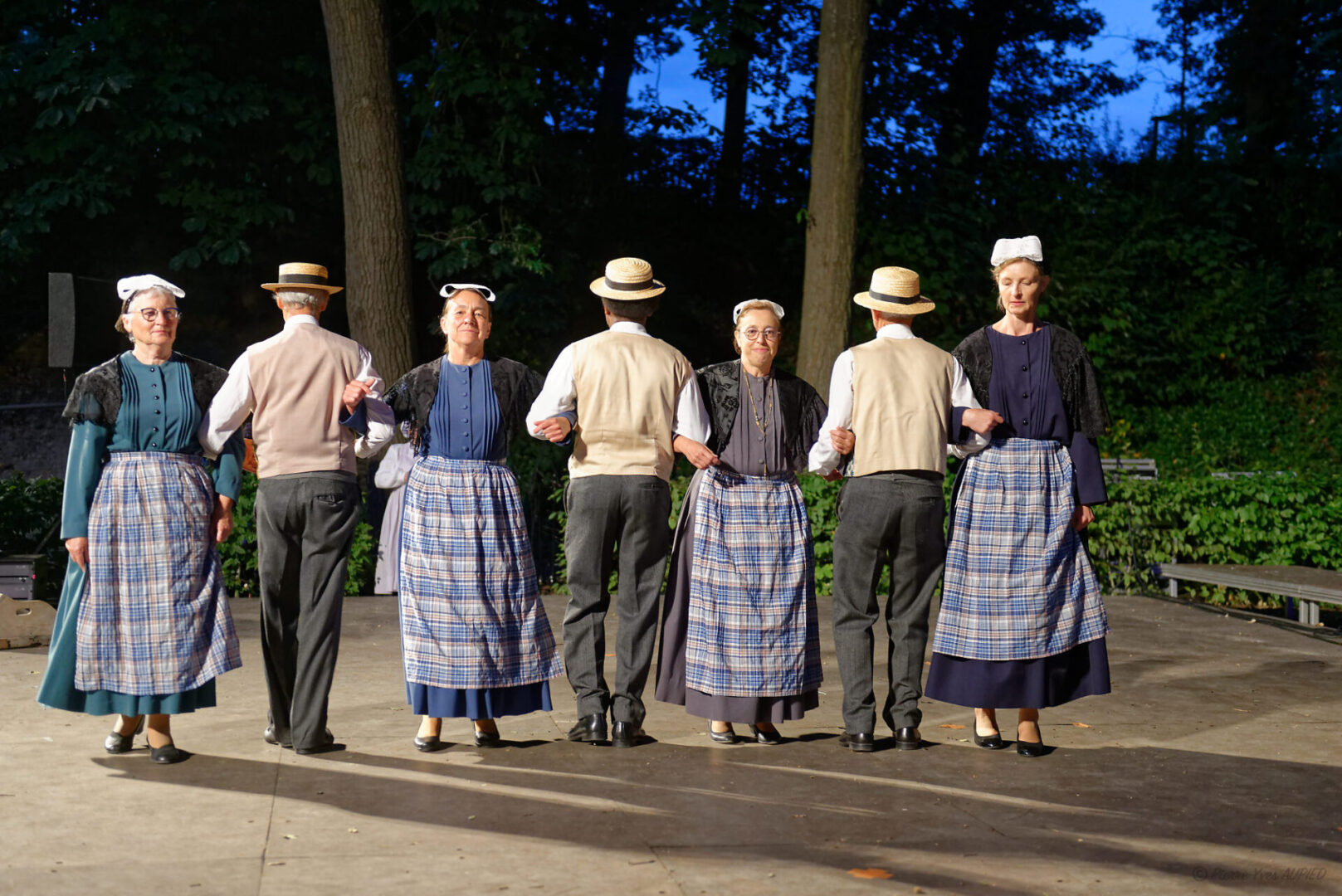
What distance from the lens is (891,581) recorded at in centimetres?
606

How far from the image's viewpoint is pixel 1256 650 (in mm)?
8742

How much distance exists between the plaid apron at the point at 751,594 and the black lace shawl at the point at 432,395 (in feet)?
2.82

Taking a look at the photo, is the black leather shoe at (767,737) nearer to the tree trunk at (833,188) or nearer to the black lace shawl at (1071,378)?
the black lace shawl at (1071,378)

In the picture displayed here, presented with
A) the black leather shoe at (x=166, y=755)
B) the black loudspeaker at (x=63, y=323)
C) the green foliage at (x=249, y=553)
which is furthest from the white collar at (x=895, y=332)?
the black loudspeaker at (x=63, y=323)

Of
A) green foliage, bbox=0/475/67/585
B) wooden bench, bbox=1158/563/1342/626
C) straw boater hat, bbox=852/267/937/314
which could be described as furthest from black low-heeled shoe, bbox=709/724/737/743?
green foliage, bbox=0/475/67/585

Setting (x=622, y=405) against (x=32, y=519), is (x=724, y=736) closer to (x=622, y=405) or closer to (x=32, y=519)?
(x=622, y=405)

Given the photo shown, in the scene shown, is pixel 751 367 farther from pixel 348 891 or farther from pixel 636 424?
pixel 348 891

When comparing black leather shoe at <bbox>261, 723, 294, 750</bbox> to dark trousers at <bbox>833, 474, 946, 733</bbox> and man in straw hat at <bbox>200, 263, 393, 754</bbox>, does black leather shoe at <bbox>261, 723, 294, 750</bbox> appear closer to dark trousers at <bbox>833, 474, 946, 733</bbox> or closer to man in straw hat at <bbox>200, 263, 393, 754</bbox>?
man in straw hat at <bbox>200, 263, 393, 754</bbox>

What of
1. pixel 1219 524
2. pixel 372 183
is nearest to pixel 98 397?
pixel 372 183

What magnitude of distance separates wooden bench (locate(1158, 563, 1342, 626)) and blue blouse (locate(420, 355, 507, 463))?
5.74 metres

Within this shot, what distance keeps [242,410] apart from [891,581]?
2734 millimetres

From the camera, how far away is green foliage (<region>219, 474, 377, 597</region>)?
10.4 meters

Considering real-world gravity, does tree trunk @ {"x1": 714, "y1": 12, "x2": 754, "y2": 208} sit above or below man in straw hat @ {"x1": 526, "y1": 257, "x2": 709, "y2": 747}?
above

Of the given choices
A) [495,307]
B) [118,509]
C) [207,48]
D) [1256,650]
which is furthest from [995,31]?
[118,509]
